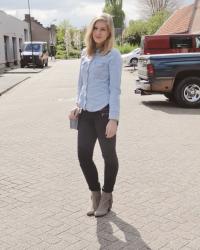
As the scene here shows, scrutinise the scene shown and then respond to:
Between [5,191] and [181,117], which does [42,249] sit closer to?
[5,191]

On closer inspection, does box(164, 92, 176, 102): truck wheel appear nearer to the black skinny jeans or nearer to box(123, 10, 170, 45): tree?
the black skinny jeans

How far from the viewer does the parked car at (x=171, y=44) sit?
14.4 m

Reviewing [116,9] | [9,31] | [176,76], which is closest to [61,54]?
Result: [116,9]

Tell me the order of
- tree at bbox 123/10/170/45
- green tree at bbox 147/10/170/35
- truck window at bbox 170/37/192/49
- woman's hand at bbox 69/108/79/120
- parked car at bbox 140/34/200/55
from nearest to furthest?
woman's hand at bbox 69/108/79/120, parked car at bbox 140/34/200/55, truck window at bbox 170/37/192/49, green tree at bbox 147/10/170/35, tree at bbox 123/10/170/45

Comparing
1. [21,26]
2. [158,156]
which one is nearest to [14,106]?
[158,156]

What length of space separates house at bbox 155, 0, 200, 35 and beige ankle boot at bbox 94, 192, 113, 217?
25.6m

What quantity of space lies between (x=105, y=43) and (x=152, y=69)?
831 cm

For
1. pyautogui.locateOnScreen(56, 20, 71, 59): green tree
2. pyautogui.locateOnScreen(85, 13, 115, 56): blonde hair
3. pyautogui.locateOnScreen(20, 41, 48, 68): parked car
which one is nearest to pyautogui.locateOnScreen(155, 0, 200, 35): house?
pyautogui.locateOnScreen(20, 41, 48, 68): parked car

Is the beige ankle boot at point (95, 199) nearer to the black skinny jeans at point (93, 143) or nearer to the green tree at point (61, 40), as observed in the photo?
the black skinny jeans at point (93, 143)

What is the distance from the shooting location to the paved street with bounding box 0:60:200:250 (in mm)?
4047

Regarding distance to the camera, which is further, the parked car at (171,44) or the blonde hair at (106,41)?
the parked car at (171,44)

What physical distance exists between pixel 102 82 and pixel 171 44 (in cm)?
1101

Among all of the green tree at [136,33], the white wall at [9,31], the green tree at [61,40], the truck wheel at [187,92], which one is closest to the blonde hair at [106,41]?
the truck wheel at [187,92]

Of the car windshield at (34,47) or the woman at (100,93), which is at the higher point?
the woman at (100,93)
